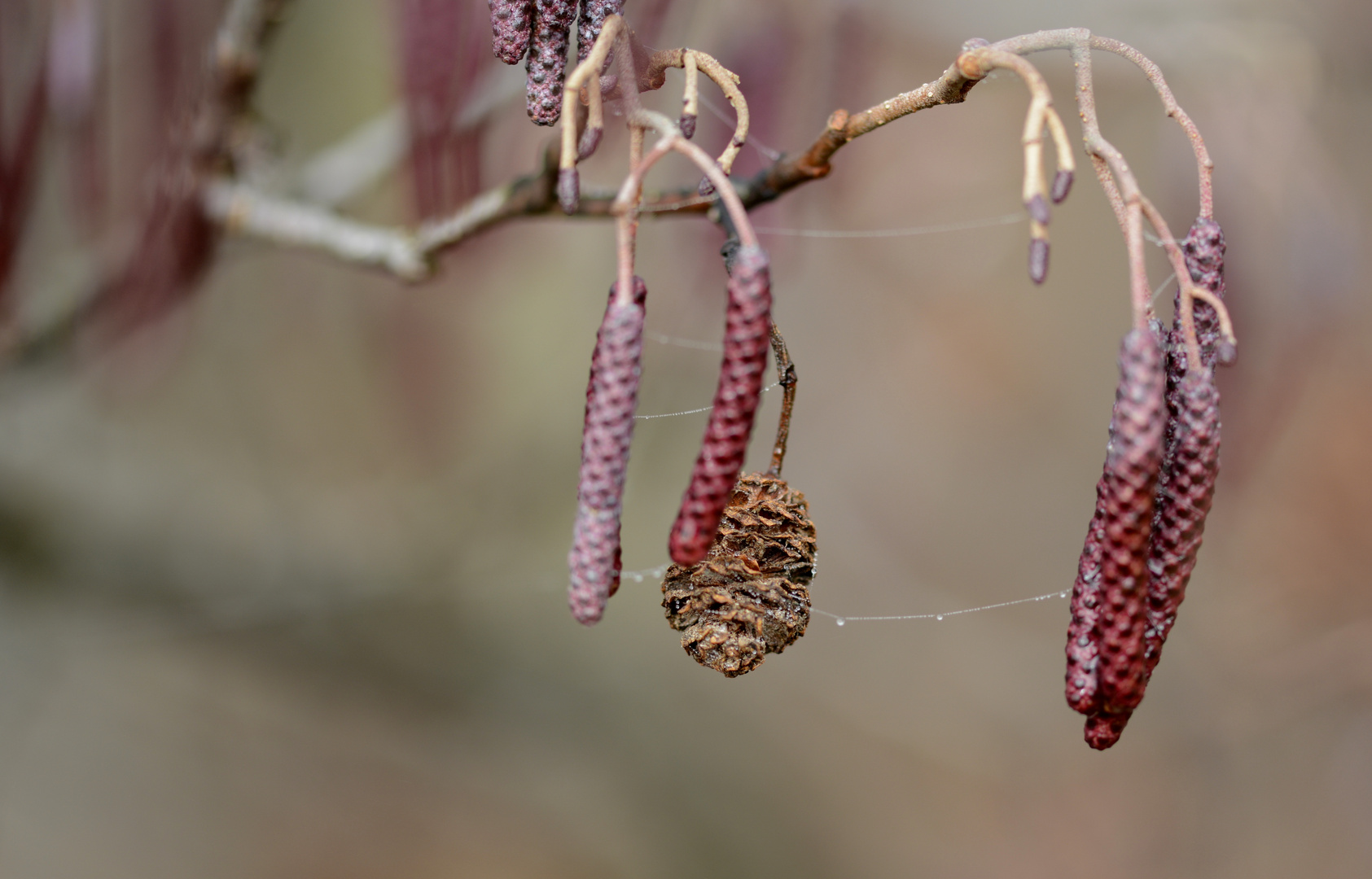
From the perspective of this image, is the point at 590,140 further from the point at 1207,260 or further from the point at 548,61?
the point at 1207,260

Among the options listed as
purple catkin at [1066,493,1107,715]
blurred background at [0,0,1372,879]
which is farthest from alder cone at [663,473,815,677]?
blurred background at [0,0,1372,879]

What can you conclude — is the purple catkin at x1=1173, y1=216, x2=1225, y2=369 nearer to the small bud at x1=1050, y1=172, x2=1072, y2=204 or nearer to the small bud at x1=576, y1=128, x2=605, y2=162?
the small bud at x1=1050, y1=172, x2=1072, y2=204

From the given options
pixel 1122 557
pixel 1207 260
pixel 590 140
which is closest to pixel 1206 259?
pixel 1207 260

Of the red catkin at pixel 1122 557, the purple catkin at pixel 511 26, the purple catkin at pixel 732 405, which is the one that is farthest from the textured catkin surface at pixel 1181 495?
the purple catkin at pixel 511 26

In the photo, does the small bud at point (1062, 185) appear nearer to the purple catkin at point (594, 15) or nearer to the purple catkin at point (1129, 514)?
the purple catkin at point (1129, 514)

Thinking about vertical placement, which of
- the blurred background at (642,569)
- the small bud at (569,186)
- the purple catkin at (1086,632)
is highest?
the small bud at (569,186)

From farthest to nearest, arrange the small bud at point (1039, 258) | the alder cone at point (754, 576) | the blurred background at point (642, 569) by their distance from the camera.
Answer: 1. the blurred background at point (642, 569)
2. the alder cone at point (754, 576)
3. the small bud at point (1039, 258)

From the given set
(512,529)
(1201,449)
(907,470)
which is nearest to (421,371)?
(512,529)
